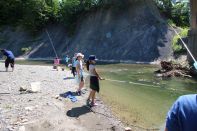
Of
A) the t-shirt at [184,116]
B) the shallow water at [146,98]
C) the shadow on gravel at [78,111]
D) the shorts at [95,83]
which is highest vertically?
the t-shirt at [184,116]

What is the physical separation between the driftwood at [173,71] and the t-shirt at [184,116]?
26.5m

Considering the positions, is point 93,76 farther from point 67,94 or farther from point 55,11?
Result: point 55,11

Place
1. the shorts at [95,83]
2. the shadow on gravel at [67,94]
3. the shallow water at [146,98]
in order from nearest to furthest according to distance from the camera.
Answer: the shallow water at [146,98], the shorts at [95,83], the shadow on gravel at [67,94]

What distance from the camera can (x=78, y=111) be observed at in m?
13.4

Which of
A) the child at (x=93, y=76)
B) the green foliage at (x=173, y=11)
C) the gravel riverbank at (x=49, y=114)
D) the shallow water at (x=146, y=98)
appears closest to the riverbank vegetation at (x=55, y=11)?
the green foliage at (x=173, y=11)

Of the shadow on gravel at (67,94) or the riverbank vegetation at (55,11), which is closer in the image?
the shadow on gravel at (67,94)

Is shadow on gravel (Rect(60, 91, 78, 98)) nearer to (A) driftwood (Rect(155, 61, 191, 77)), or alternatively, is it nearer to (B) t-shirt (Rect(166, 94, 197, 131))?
(B) t-shirt (Rect(166, 94, 197, 131))

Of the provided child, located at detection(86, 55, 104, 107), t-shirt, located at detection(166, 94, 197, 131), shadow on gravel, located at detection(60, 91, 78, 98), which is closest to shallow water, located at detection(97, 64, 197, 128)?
child, located at detection(86, 55, 104, 107)

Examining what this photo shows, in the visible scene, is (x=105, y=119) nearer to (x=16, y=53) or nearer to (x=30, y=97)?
(x=30, y=97)

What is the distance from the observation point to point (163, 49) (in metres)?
44.8

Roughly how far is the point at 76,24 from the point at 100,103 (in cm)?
4354

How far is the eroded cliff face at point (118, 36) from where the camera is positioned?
45656 millimetres

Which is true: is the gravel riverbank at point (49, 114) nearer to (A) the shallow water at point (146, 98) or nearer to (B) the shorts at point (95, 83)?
(B) the shorts at point (95, 83)

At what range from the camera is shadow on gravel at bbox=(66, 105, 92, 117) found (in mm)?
12980
